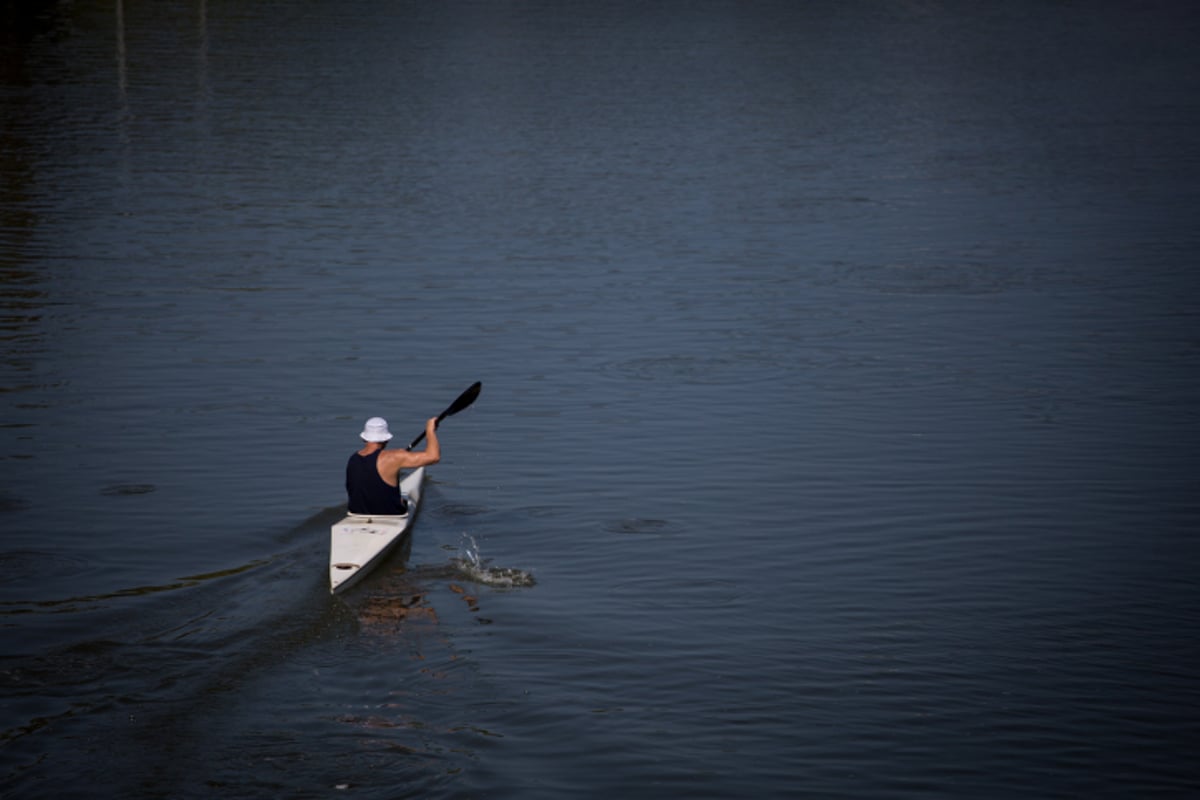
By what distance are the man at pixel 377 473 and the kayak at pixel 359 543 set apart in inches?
6.1

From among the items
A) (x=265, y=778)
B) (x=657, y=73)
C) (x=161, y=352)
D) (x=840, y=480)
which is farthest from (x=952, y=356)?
(x=657, y=73)

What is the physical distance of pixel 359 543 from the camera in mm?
20469

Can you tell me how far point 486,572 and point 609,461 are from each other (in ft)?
18.5

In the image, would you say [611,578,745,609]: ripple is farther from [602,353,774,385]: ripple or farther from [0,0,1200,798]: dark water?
[602,353,774,385]: ripple

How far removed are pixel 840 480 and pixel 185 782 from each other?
13149mm

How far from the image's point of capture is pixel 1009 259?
43.0 metres

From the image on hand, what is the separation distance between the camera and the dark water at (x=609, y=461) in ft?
52.9

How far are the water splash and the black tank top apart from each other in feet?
3.76

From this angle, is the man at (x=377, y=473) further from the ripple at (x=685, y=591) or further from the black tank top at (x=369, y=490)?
the ripple at (x=685, y=591)

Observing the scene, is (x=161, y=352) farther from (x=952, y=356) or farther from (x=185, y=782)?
(x=185, y=782)

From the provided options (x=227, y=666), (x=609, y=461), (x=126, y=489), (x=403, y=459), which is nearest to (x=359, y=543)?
(x=403, y=459)

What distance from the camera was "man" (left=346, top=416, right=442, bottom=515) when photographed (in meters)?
21.1

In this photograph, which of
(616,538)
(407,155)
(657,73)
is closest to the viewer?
(616,538)

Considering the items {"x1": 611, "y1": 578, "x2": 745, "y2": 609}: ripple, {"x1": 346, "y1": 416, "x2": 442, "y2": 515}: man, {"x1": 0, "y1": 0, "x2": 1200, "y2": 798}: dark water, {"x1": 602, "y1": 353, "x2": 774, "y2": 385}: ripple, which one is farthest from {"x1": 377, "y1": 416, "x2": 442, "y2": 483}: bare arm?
{"x1": 602, "y1": 353, "x2": 774, "y2": 385}: ripple
